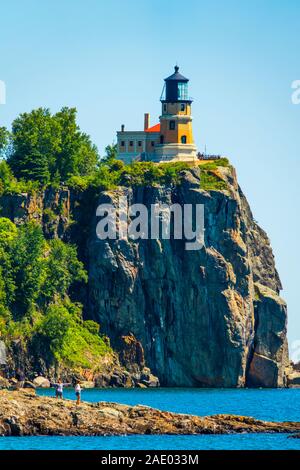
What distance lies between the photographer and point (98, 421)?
388 ft

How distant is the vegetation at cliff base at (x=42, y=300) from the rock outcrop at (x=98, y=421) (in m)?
Answer: 60.6

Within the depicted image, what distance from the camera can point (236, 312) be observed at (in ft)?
646

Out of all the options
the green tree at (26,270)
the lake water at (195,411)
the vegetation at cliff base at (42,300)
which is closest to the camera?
the lake water at (195,411)

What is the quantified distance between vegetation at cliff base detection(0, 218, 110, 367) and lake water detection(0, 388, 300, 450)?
884 centimetres

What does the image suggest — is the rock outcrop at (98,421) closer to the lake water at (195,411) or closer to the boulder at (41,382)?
the lake water at (195,411)

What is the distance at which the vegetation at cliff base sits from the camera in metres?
184

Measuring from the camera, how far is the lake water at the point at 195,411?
11281 cm

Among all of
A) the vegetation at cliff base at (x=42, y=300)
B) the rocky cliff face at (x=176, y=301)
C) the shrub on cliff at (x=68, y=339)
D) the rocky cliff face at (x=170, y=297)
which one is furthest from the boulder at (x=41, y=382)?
the rocky cliff face at (x=176, y=301)

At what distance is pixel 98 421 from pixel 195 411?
94.5 ft

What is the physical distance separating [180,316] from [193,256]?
6297 mm

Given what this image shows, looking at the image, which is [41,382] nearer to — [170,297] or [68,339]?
[68,339]

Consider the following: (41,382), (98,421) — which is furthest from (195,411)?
(41,382)

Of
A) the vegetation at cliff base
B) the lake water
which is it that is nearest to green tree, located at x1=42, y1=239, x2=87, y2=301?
the vegetation at cliff base

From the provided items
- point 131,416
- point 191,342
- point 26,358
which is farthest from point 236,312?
point 131,416
